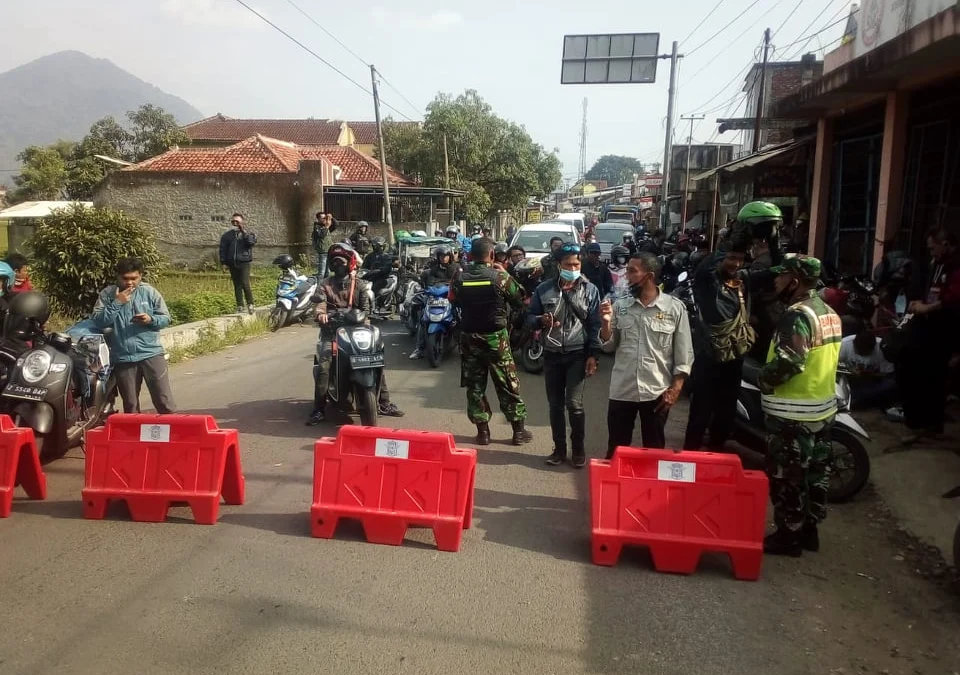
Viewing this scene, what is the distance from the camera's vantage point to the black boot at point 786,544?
14.6ft

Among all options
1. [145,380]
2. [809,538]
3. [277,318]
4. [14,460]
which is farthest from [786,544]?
[277,318]

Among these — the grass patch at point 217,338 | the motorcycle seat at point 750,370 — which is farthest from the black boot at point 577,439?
the grass patch at point 217,338

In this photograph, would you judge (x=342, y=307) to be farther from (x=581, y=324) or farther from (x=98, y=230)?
(x=98, y=230)

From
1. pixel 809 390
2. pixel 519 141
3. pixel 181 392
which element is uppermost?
pixel 519 141

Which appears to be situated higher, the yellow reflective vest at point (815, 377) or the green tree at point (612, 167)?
the green tree at point (612, 167)

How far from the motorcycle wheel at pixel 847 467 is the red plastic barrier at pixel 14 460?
207 inches

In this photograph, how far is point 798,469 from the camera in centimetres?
434

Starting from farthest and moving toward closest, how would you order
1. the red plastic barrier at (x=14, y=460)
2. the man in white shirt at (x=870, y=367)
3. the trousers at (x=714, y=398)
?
the man in white shirt at (x=870, y=367) < the trousers at (x=714, y=398) < the red plastic barrier at (x=14, y=460)

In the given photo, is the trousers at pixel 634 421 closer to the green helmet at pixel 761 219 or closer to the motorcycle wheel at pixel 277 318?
the green helmet at pixel 761 219

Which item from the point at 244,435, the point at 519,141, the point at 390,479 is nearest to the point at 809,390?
the point at 390,479

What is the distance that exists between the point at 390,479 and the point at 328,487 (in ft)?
1.26

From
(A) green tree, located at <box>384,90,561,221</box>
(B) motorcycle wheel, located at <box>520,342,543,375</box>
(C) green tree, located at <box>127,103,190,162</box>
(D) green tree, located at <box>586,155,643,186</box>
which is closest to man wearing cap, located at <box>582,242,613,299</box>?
(B) motorcycle wheel, located at <box>520,342,543,375</box>

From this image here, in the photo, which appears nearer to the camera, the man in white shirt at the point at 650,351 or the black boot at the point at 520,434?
the man in white shirt at the point at 650,351

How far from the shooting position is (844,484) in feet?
17.6
